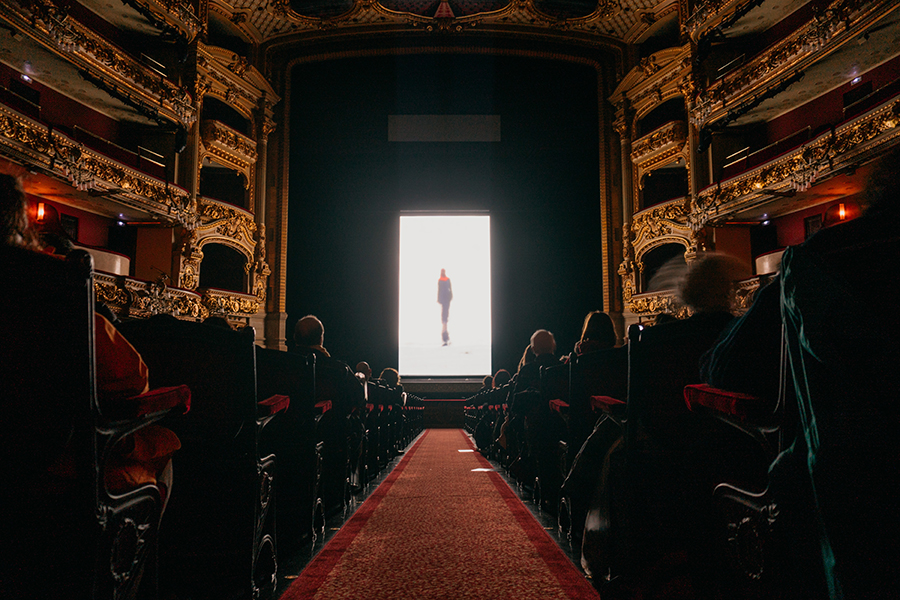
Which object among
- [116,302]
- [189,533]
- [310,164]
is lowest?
[189,533]

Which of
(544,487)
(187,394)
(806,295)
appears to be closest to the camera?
(806,295)

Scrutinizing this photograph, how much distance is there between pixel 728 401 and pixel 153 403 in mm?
1162

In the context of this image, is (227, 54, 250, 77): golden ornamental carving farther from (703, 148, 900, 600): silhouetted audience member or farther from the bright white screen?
(703, 148, 900, 600): silhouetted audience member

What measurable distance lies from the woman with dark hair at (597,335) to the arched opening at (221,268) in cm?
1094

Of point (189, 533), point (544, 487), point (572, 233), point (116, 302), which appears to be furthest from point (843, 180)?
point (116, 302)

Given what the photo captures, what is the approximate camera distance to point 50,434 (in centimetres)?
98

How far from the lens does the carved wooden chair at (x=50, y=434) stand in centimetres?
96

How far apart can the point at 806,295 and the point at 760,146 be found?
11.9 m

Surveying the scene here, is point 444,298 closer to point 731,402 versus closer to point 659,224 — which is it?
point 659,224

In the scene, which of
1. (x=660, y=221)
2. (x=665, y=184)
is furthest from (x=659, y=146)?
(x=660, y=221)

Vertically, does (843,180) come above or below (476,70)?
below

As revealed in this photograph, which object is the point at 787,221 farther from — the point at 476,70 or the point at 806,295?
the point at 806,295

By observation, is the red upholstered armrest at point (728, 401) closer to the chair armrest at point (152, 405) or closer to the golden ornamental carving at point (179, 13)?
the chair armrest at point (152, 405)

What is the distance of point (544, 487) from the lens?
9.78 ft
